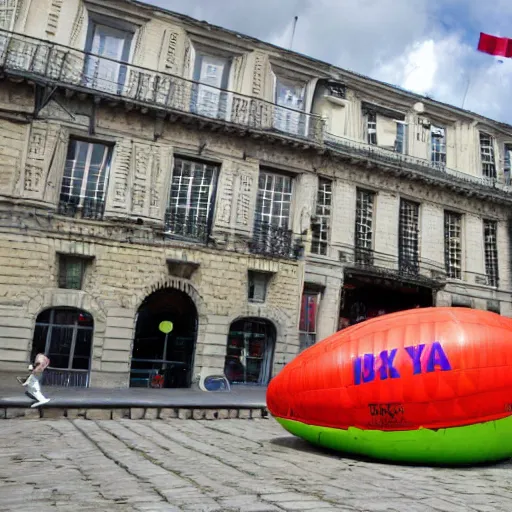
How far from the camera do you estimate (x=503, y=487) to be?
504cm

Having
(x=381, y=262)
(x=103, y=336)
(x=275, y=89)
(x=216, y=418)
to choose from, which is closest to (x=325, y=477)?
(x=216, y=418)

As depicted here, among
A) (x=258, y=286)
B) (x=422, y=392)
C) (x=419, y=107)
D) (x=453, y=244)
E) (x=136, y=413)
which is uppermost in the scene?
(x=419, y=107)

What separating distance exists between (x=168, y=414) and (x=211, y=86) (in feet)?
36.4

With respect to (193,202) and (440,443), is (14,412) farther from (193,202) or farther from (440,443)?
(193,202)

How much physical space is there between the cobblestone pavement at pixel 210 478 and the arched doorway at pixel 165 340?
8125 mm

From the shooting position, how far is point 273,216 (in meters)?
17.9

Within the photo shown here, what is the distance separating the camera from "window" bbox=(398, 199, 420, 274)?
1962 centimetres

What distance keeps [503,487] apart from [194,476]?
314cm

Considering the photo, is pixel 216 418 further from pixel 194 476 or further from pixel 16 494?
pixel 16 494

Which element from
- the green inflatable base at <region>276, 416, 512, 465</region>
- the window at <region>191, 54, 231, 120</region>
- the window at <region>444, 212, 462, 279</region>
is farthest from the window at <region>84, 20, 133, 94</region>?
the window at <region>444, 212, 462, 279</region>

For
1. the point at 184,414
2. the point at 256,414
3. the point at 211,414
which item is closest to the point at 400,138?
the point at 256,414

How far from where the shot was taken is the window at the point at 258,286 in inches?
675

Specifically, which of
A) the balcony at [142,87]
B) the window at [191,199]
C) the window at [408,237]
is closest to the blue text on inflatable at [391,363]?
the window at [191,199]

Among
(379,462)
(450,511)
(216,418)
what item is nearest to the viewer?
(450,511)
